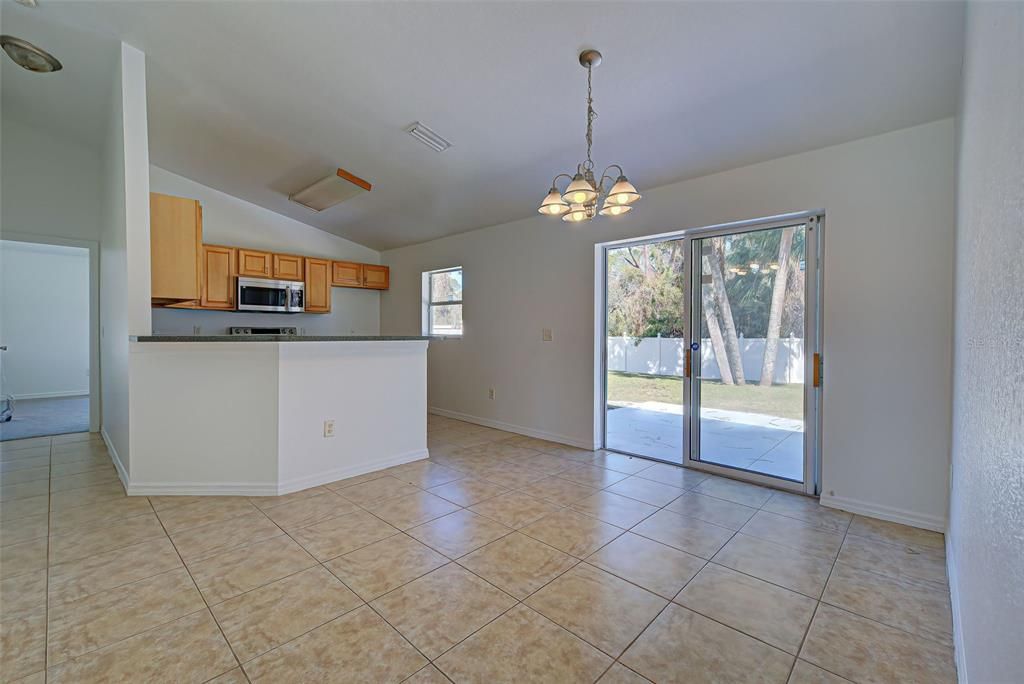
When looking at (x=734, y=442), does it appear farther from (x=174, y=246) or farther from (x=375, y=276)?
(x=375, y=276)

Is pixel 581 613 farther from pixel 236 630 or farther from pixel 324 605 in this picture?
pixel 236 630

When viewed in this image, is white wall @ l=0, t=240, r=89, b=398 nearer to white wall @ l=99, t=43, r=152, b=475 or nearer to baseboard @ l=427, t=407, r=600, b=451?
white wall @ l=99, t=43, r=152, b=475

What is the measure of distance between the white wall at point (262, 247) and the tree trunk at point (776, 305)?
538 centimetres

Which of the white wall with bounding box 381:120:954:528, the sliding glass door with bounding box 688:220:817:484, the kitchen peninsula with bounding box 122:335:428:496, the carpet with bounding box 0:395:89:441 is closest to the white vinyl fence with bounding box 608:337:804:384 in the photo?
the sliding glass door with bounding box 688:220:817:484

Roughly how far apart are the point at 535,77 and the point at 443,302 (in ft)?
11.7

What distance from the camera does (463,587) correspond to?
1.86 meters

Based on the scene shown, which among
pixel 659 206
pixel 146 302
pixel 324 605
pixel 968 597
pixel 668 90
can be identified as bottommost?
pixel 324 605

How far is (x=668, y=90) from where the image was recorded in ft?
8.00

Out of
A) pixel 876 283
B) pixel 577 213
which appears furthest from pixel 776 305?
pixel 577 213

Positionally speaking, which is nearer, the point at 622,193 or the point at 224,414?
the point at 622,193

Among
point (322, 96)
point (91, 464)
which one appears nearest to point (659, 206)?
point (322, 96)

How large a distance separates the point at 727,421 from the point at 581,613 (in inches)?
89.5

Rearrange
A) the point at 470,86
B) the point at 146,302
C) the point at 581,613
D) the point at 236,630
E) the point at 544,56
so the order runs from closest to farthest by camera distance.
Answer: the point at 236,630
the point at 581,613
the point at 544,56
the point at 470,86
the point at 146,302

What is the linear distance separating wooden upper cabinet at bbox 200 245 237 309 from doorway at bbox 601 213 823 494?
436 centimetres
